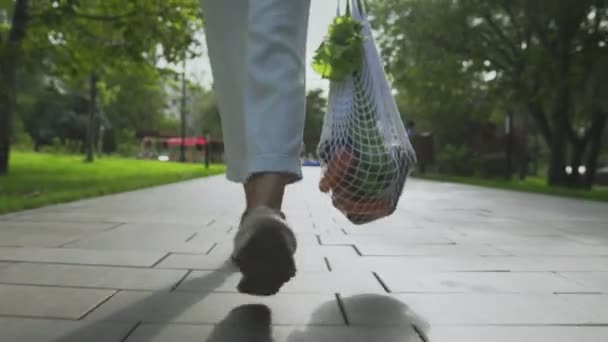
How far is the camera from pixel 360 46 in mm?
2270

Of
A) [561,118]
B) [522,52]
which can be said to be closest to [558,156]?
[561,118]

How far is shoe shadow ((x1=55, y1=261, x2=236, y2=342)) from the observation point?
63.3 inches

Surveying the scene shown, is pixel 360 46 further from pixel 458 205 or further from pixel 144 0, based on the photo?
pixel 144 0

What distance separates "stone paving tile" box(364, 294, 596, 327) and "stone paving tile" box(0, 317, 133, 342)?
2.19 feet

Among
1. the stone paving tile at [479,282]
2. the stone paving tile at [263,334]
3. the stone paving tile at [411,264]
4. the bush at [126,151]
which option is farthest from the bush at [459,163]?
the stone paving tile at [263,334]

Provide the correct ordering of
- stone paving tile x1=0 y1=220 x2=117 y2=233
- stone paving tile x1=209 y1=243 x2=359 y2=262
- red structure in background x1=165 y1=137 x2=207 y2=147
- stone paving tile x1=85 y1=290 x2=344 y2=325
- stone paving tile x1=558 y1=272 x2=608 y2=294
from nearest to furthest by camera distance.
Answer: stone paving tile x1=85 y1=290 x2=344 y2=325, stone paving tile x1=558 y1=272 x2=608 y2=294, stone paving tile x1=209 y1=243 x2=359 y2=262, stone paving tile x1=0 y1=220 x2=117 y2=233, red structure in background x1=165 y1=137 x2=207 y2=147

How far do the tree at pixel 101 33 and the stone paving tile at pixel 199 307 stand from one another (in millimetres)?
8471

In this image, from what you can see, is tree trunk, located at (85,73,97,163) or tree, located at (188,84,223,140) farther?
tree, located at (188,84,223,140)

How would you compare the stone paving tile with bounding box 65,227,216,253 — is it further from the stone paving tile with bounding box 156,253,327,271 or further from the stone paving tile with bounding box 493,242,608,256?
the stone paving tile with bounding box 493,242,608,256

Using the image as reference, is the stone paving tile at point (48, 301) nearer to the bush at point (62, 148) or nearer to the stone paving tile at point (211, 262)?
the stone paving tile at point (211, 262)

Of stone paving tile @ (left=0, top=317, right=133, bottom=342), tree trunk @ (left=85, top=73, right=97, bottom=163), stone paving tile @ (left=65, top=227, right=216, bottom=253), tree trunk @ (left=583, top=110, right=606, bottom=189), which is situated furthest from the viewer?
tree trunk @ (left=85, top=73, right=97, bottom=163)

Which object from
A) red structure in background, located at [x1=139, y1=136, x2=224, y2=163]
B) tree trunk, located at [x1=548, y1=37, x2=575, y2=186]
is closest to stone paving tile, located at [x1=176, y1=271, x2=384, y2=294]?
tree trunk, located at [x1=548, y1=37, x2=575, y2=186]

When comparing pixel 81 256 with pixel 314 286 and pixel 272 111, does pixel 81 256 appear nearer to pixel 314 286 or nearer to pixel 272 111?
pixel 314 286

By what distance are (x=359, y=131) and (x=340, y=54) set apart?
284mm
